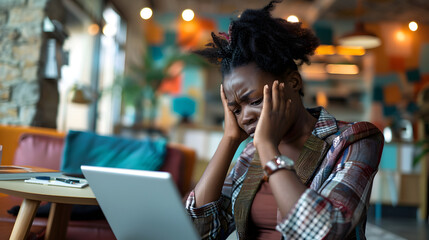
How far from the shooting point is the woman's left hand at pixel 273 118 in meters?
1.01

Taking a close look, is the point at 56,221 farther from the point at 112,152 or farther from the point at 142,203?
the point at 112,152

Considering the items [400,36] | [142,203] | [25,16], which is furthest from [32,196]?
[400,36]

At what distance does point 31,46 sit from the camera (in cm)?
342

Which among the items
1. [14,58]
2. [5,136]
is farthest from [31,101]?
[5,136]

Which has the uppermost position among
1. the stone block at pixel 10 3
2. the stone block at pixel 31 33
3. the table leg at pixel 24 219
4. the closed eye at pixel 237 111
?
the stone block at pixel 10 3

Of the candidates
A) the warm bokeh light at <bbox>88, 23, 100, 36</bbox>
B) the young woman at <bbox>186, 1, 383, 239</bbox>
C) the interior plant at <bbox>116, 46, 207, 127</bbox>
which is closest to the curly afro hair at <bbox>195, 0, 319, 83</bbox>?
the young woman at <bbox>186, 1, 383, 239</bbox>

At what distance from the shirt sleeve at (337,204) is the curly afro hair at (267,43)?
335 millimetres

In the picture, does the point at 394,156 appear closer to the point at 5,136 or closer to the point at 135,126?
the point at 135,126

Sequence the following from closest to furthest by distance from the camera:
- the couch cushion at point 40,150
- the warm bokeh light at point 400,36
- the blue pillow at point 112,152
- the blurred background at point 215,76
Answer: the couch cushion at point 40,150 < the blue pillow at point 112,152 < the blurred background at point 215,76 < the warm bokeh light at point 400,36

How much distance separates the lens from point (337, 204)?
0.92m

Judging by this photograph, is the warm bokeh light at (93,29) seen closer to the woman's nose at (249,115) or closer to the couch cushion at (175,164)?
the couch cushion at (175,164)

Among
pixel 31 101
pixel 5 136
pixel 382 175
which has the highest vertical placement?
pixel 31 101

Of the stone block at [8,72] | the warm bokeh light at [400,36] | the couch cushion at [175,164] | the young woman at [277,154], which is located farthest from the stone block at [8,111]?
the warm bokeh light at [400,36]

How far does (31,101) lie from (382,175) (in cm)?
476
